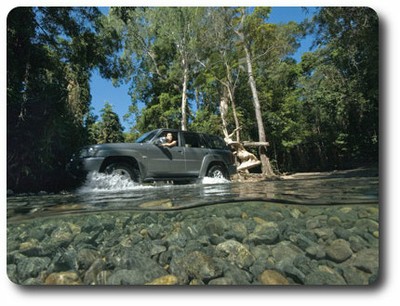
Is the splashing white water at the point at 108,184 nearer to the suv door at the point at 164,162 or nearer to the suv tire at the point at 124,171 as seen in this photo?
the suv tire at the point at 124,171

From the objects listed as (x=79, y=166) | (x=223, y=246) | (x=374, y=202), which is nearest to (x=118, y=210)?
(x=223, y=246)

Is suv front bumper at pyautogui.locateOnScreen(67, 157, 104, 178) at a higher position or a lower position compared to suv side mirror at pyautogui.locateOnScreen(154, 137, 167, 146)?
lower

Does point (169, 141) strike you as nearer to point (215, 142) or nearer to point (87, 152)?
point (215, 142)

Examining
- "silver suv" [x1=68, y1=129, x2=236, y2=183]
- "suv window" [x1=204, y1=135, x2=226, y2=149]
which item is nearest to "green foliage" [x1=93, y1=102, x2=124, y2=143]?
"silver suv" [x1=68, y1=129, x2=236, y2=183]

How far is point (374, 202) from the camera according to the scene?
2.26 m

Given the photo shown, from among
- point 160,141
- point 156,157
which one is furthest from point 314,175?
point 156,157

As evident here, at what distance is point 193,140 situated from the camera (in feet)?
12.0

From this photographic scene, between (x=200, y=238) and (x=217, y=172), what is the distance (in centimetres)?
242

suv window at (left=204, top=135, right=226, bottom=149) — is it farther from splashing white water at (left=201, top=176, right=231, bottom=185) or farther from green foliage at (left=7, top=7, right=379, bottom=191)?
splashing white water at (left=201, top=176, right=231, bottom=185)

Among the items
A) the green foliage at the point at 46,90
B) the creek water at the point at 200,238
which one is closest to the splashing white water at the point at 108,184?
the green foliage at the point at 46,90

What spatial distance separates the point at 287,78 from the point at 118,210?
213cm

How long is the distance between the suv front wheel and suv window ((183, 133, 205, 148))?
62cm

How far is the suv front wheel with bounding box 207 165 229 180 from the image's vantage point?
4.32 m

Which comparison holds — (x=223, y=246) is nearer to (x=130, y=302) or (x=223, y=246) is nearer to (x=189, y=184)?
(x=130, y=302)
